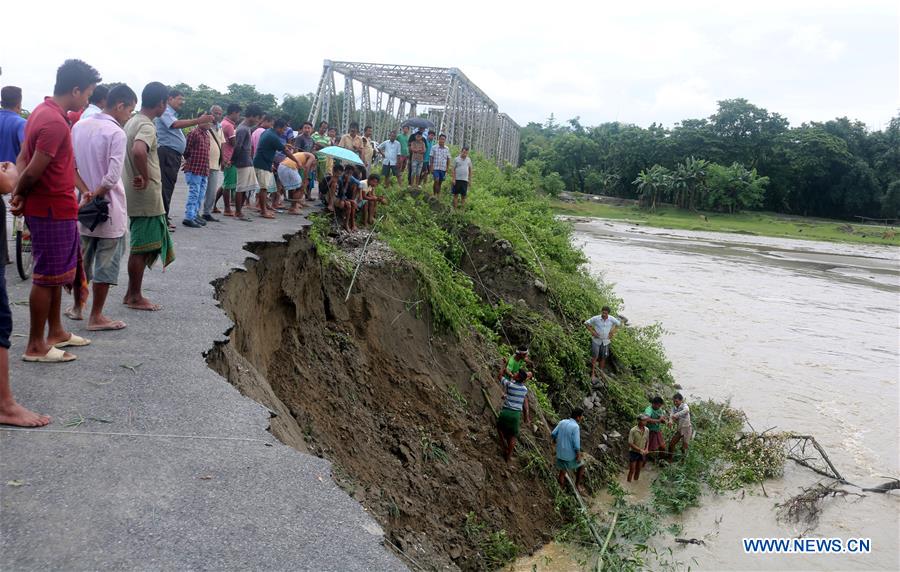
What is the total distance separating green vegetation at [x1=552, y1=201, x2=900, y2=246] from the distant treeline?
149 cm

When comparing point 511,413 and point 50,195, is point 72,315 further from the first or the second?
point 511,413

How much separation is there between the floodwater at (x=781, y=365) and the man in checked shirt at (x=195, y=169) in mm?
5899

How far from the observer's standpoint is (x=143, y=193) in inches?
217

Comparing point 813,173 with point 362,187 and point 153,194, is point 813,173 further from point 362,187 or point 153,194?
point 153,194

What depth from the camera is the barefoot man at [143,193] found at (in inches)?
214

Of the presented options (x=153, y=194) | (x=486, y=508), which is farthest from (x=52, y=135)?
(x=486, y=508)

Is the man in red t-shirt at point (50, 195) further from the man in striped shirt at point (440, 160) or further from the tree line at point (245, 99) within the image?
the tree line at point (245, 99)

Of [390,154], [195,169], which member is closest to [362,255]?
[195,169]

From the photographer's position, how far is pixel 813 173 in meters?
53.9

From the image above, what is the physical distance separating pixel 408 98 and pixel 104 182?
29.3 metres

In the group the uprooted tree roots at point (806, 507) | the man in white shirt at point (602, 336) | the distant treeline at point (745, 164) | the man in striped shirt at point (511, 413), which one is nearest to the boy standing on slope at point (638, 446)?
the uprooted tree roots at point (806, 507)

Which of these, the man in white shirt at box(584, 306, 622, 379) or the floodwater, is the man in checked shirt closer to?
the floodwater

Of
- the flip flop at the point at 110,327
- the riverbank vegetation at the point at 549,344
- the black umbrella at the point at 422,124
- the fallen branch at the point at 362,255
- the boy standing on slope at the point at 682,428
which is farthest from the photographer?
the black umbrella at the point at 422,124

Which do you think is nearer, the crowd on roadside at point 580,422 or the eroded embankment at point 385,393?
the eroded embankment at point 385,393
